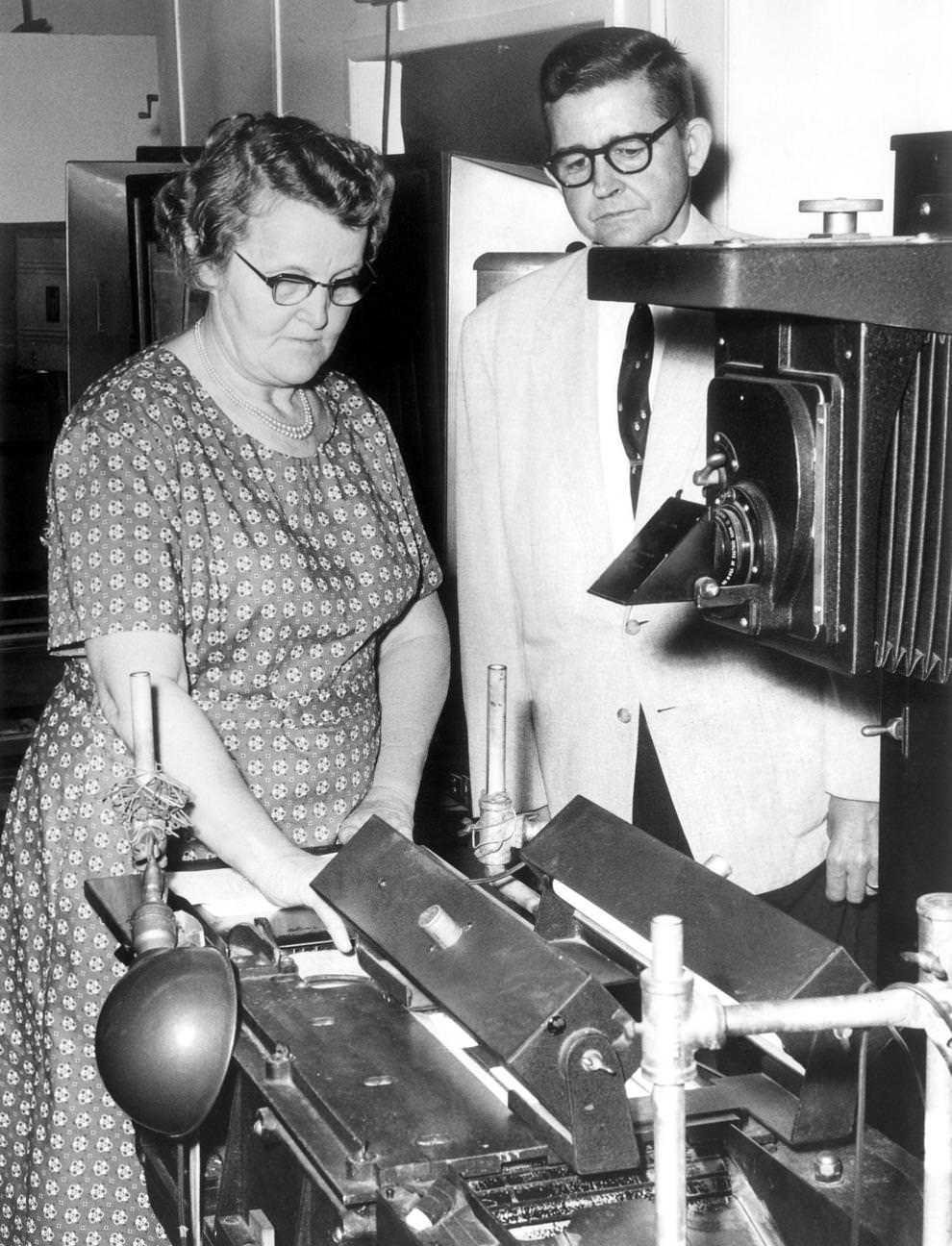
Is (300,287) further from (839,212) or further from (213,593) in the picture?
(839,212)

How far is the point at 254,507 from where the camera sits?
79.4 inches

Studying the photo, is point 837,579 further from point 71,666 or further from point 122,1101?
point 71,666

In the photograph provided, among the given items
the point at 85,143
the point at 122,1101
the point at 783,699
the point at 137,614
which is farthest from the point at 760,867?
the point at 85,143

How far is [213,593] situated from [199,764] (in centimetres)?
24

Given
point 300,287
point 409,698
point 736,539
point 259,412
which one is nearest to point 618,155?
point 300,287

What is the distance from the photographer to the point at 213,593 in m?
1.96

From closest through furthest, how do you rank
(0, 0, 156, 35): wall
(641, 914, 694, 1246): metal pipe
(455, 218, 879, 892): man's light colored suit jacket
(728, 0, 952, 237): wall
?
1. (641, 914, 694, 1246): metal pipe
2. (455, 218, 879, 892): man's light colored suit jacket
3. (728, 0, 952, 237): wall
4. (0, 0, 156, 35): wall

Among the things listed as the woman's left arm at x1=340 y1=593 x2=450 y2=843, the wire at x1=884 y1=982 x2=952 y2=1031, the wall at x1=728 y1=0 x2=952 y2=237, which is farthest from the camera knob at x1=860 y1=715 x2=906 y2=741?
the wire at x1=884 y1=982 x2=952 y2=1031

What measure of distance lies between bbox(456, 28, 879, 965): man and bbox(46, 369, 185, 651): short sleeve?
644 mm

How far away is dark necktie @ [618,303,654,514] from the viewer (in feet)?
7.61

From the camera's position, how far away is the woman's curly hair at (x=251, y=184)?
1.99 metres

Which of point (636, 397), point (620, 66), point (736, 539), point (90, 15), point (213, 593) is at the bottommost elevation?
point (213, 593)

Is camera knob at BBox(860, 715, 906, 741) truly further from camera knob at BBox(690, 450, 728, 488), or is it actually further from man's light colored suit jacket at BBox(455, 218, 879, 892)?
camera knob at BBox(690, 450, 728, 488)

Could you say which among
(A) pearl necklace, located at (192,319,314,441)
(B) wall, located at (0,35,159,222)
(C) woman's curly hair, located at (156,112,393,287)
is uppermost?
(B) wall, located at (0,35,159,222)
